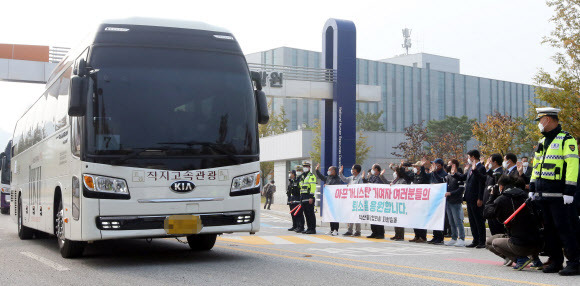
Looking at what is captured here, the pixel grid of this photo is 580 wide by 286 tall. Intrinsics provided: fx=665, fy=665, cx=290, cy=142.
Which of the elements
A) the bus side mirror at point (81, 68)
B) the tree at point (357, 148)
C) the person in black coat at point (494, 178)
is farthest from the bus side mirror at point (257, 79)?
the tree at point (357, 148)

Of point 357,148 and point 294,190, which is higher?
point 357,148

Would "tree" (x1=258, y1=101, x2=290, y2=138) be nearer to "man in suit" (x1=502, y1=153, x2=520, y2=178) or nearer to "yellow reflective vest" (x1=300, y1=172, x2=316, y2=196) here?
"yellow reflective vest" (x1=300, y1=172, x2=316, y2=196)

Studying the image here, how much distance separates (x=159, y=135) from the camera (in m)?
9.18

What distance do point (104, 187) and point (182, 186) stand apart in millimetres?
1041

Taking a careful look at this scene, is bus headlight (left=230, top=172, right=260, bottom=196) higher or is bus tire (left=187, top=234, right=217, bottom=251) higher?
bus headlight (left=230, top=172, right=260, bottom=196)

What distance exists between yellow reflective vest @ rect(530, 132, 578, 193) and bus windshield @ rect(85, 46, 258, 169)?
3.96m

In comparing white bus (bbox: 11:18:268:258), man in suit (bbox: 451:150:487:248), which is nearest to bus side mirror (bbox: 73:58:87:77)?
white bus (bbox: 11:18:268:258)

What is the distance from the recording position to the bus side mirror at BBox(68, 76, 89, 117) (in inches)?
348

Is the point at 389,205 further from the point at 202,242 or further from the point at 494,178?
the point at 202,242

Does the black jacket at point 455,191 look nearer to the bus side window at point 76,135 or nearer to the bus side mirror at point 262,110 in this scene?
the bus side mirror at point 262,110

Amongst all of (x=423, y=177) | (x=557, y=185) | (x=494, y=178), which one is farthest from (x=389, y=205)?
(x=557, y=185)

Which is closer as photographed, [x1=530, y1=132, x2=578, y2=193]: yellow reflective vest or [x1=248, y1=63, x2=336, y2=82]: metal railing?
[x1=530, y1=132, x2=578, y2=193]: yellow reflective vest

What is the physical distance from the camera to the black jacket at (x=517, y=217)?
28.9 feet

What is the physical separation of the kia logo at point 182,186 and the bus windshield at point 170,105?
0.25 meters
